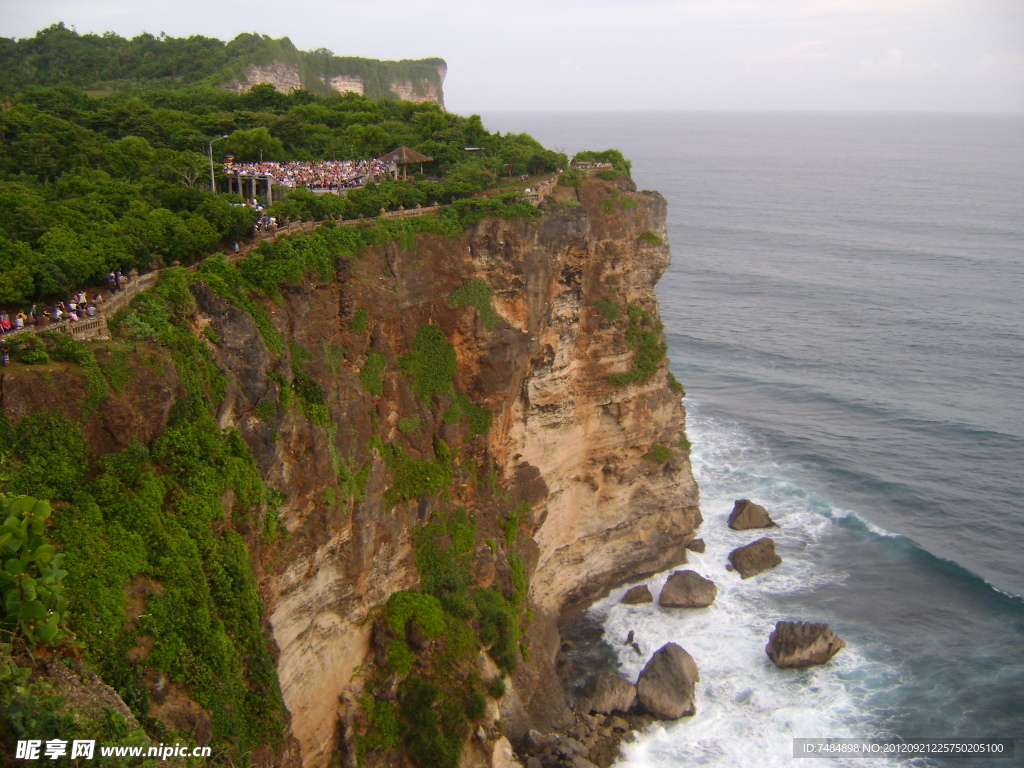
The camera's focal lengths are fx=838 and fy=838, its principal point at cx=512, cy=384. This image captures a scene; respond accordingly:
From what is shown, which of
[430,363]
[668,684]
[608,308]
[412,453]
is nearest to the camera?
[412,453]

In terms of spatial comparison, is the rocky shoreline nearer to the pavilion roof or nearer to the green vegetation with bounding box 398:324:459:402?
the green vegetation with bounding box 398:324:459:402

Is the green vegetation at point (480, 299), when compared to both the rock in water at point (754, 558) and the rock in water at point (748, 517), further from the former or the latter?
the rock in water at point (748, 517)

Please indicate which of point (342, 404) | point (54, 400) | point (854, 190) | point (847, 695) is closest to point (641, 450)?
point (847, 695)

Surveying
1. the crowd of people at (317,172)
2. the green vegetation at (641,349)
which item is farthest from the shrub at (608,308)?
the crowd of people at (317,172)

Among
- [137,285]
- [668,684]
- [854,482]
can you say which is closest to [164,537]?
[137,285]

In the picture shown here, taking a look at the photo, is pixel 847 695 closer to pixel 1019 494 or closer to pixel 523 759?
pixel 523 759

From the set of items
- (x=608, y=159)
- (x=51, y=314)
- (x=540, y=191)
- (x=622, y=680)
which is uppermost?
(x=608, y=159)

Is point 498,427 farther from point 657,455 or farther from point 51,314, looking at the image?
point 51,314
